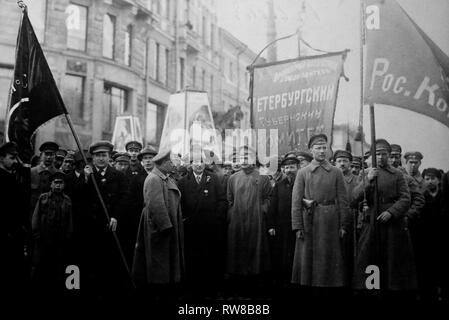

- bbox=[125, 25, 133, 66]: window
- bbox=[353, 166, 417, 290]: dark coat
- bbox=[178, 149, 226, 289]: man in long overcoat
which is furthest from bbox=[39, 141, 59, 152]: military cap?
bbox=[353, 166, 417, 290]: dark coat

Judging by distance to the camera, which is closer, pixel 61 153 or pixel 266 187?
pixel 266 187

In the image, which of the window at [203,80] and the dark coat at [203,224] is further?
the window at [203,80]

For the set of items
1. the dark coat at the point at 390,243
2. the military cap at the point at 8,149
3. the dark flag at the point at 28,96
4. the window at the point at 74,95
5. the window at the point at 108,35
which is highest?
the window at the point at 108,35

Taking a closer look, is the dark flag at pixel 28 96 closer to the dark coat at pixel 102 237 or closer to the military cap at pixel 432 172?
the dark coat at pixel 102 237

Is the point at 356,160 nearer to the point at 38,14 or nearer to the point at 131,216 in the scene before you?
the point at 131,216

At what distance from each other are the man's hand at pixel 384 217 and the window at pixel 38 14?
4806 millimetres

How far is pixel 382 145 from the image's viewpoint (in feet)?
15.9

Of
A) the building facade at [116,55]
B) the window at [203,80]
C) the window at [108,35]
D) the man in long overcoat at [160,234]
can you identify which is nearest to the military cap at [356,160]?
the building facade at [116,55]

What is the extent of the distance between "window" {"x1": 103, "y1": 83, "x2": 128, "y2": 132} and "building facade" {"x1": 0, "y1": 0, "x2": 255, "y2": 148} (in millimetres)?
17

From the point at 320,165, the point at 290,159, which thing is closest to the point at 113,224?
the point at 290,159

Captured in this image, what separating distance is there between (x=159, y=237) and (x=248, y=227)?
1.10 meters

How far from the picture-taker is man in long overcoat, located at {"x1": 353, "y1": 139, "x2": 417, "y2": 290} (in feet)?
15.2

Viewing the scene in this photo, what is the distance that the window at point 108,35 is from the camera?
23.1 feet

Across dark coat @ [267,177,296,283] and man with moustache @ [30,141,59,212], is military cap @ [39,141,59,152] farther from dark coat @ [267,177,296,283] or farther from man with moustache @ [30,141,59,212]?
dark coat @ [267,177,296,283]
